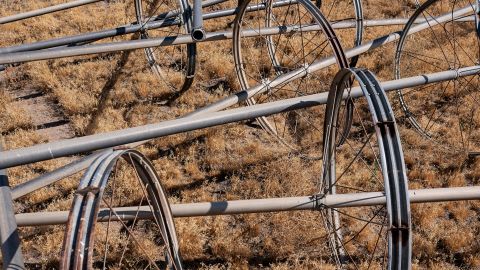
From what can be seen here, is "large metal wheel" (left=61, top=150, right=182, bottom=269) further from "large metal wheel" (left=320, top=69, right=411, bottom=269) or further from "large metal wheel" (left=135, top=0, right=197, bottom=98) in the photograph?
"large metal wheel" (left=135, top=0, right=197, bottom=98)

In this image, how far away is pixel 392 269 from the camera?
9.44 ft

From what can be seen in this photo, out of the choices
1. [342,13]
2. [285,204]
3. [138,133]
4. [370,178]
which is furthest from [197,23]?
[342,13]

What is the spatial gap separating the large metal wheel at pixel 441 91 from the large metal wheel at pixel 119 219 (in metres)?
4.33

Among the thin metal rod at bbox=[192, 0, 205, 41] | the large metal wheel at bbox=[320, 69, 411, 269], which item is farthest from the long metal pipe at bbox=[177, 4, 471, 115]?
the large metal wheel at bbox=[320, 69, 411, 269]

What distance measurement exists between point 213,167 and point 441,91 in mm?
4525

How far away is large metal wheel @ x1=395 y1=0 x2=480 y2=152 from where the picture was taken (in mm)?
7691

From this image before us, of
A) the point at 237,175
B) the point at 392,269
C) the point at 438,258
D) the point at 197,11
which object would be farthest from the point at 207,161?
the point at 392,269

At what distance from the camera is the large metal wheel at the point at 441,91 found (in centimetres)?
769

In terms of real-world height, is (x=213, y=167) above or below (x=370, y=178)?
above

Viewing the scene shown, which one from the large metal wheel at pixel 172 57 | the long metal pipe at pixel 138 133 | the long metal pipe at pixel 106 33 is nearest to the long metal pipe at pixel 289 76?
the large metal wheel at pixel 172 57

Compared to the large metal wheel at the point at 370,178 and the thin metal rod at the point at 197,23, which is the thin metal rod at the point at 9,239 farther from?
the thin metal rod at the point at 197,23

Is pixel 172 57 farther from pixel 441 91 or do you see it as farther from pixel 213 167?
pixel 441 91

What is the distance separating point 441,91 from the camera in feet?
29.6

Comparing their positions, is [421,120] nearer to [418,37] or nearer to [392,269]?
[418,37]
